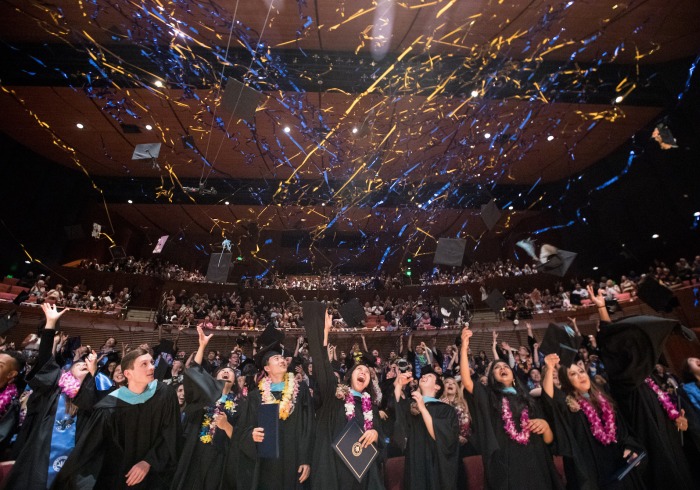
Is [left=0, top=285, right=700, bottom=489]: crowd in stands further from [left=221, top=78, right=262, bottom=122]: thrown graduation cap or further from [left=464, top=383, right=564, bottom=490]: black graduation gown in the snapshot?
[left=221, top=78, right=262, bottom=122]: thrown graduation cap

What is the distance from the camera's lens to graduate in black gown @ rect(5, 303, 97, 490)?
281cm

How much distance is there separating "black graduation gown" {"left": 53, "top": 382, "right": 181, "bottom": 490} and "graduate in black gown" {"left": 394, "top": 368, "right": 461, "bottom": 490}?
1992 mm

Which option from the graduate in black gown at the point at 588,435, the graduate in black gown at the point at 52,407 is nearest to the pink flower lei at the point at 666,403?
the graduate in black gown at the point at 588,435

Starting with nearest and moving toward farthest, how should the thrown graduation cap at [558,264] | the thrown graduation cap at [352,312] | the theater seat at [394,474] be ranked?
the theater seat at [394,474] < the thrown graduation cap at [352,312] < the thrown graduation cap at [558,264]

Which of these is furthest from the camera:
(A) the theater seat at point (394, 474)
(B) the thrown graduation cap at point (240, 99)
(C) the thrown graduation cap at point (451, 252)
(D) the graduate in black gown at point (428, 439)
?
(C) the thrown graduation cap at point (451, 252)

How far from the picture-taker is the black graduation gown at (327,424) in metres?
3.01

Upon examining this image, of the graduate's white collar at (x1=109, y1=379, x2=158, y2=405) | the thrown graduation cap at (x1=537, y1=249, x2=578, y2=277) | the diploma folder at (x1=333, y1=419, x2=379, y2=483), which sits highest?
the thrown graduation cap at (x1=537, y1=249, x2=578, y2=277)

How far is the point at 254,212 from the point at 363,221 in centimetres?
460

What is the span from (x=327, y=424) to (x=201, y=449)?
114 cm

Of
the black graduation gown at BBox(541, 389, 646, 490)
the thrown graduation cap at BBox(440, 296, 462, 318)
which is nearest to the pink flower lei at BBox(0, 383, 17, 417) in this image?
the black graduation gown at BBox(541, 389, 646, 490)

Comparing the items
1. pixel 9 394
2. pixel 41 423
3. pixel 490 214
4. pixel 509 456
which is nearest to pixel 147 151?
pixel 9 394

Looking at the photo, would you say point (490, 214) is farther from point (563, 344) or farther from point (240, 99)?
point (240, 99)

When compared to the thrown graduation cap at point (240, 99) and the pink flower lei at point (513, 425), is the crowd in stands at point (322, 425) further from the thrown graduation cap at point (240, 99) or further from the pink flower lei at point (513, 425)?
the thrown graduation cap at point (240, 99)

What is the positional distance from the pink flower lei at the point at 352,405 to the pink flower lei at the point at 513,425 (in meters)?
1.17
